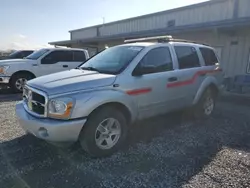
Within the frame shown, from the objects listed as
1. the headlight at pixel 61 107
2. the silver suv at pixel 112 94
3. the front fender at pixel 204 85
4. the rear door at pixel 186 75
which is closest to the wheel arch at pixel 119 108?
the silver suv at pixel 112 94

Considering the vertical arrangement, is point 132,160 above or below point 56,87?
below

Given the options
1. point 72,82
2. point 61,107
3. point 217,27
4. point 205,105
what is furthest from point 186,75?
point 217,27

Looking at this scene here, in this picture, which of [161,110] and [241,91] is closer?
[161,110]

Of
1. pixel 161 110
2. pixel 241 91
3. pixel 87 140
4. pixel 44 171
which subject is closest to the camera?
pixel 44 171

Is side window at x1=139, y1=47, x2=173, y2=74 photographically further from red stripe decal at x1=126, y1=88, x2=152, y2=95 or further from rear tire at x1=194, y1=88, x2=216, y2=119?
rear tire at x1=194, y1=88, x2=216, y2=119

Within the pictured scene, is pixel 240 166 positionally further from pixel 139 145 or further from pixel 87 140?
pixel 87 140

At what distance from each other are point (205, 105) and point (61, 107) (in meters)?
3.87

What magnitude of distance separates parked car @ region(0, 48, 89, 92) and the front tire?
685 cm

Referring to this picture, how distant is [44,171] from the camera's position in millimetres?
3316

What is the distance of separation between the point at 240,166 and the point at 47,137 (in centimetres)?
288

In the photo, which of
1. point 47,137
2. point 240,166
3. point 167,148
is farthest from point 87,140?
point 240,166

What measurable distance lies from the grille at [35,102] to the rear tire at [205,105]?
3.59m

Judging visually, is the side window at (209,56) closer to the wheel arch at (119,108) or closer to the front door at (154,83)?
the front door at (154,83)

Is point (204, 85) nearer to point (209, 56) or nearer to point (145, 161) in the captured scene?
point (209, 56)
